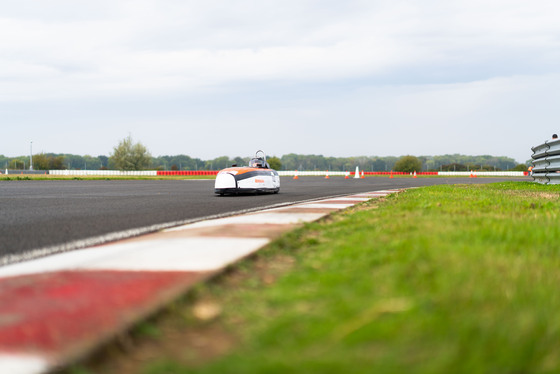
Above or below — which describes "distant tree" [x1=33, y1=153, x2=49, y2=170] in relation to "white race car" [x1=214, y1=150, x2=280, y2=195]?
above

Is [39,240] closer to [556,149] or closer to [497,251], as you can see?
[497,251]

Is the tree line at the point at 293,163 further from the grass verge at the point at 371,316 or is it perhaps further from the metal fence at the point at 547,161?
the grass verge at the point at 371,316

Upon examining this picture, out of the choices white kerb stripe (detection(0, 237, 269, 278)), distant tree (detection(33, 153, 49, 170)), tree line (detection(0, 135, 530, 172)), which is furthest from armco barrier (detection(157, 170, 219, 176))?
distant tree (detection(33, 153, 49, 170))

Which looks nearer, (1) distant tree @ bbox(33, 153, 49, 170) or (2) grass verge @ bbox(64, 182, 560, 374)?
(2) grass verge @ bbox(64, 182, 560, 374)

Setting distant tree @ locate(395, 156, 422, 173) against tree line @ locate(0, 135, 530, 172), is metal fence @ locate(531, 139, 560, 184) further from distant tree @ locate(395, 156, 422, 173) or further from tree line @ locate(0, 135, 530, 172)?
distant tree @ locate(395, 156, 422, 173)

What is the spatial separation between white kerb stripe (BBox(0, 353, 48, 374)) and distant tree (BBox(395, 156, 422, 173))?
130 meters

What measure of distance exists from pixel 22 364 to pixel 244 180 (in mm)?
12415

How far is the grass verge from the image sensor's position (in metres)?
2.01

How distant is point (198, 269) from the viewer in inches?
138

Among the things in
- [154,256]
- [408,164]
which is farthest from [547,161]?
[408,164]

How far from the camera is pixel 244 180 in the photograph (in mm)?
14422

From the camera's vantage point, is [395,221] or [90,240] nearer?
[90,240]

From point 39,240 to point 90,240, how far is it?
Answer: 0.62 meters

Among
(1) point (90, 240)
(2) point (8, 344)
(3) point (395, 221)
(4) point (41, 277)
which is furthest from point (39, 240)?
(3) point (395, 221)
